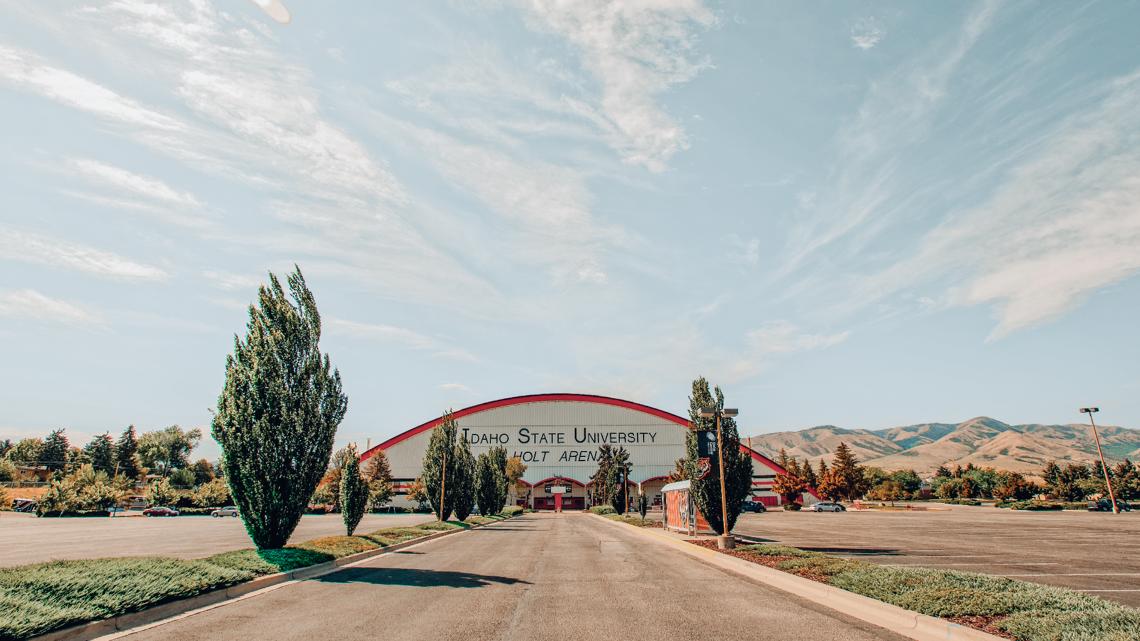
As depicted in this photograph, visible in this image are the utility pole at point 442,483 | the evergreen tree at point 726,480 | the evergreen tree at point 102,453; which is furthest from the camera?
the evergreen tree at point 102,453

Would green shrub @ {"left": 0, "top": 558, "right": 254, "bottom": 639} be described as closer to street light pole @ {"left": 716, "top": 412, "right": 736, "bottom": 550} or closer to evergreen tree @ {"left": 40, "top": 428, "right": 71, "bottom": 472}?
street light pole @ {"left": 716, "top": 412, "right": 736, "bottom": 550}

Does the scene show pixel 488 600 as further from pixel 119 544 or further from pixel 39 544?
pixel 39 544

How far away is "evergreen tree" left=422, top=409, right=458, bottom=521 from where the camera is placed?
39.2 m

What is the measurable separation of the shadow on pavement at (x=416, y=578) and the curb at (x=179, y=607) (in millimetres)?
688

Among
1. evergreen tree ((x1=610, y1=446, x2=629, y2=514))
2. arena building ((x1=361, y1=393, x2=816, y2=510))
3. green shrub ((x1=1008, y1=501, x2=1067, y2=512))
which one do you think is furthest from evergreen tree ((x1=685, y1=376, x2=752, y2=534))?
arena building ((x1=361, y1=393, x2=816, y2=510))

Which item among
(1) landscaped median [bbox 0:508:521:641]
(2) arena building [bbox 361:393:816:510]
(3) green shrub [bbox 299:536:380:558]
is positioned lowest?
(3) green shrub [bbox 299:536:380:558]

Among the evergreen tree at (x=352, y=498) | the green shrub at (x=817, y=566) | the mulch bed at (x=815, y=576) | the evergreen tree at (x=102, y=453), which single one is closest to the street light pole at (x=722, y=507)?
the mulch bed at (x=815, y=576)

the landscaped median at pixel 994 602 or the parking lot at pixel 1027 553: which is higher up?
the landscaped median at pixel 994 602

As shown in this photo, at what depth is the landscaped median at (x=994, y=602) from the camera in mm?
7539

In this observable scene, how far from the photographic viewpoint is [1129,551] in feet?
67.1

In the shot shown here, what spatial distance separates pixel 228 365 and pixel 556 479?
7674 centimetres

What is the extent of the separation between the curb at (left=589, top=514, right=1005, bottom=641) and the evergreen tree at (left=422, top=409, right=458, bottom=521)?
26.2m

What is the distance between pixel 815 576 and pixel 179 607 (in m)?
13.2

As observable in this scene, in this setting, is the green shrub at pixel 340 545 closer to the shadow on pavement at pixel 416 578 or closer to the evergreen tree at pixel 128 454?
the shadow on pavement at pixel 416 578
